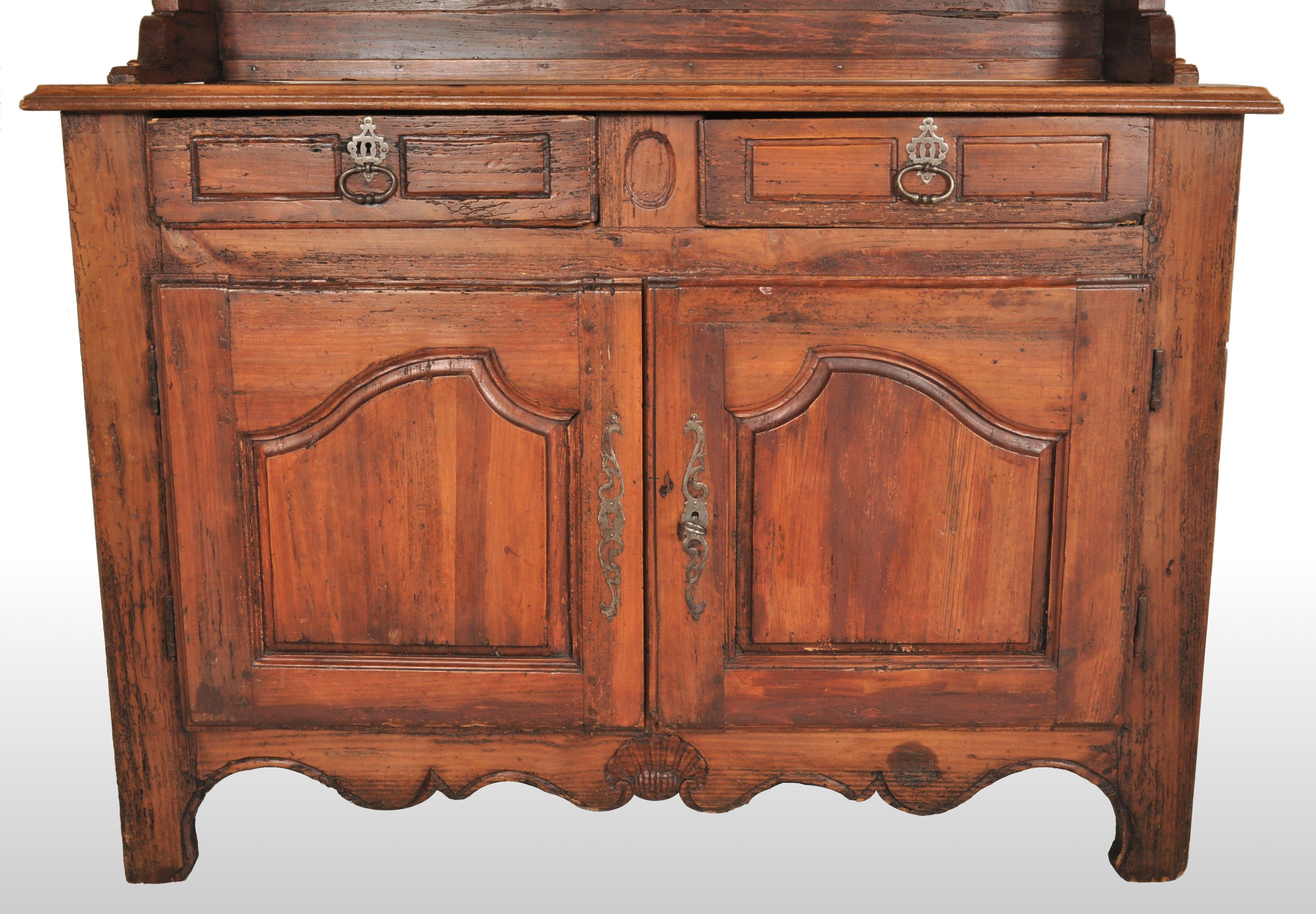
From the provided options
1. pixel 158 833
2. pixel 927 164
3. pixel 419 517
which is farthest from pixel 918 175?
pixel 158 833

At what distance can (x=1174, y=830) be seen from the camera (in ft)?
8.80

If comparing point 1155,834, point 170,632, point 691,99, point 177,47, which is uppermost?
point 177,47

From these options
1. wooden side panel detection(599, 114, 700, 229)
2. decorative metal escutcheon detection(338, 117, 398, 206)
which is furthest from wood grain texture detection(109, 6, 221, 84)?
wooden side panel detection(599, 114, 700, 229)

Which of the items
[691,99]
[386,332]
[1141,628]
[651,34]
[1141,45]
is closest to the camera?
[691,99]

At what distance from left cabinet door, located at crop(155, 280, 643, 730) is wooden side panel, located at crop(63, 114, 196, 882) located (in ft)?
0.13

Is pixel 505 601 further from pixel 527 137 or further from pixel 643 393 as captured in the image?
pixel 527 137

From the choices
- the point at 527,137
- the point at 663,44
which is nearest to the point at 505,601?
the point at 527,137

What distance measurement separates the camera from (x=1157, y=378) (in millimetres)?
2486

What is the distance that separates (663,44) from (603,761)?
1443 millimetres

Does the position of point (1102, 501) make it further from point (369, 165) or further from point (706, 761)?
point (369, 165)

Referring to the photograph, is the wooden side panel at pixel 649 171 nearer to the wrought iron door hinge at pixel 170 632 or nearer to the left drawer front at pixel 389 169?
the left drawer front at pixel 389 169

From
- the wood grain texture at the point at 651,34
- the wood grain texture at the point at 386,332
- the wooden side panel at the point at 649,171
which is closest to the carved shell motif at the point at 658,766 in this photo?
the wood grain texture at the point at 386,332

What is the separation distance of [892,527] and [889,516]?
2 centimetres

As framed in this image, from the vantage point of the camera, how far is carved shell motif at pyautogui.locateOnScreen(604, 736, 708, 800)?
2.64 meters
